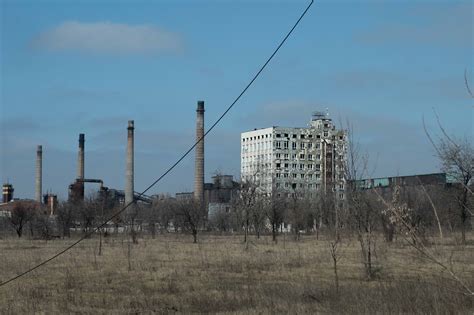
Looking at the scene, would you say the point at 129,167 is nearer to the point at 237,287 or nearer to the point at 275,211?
the point at 275,211

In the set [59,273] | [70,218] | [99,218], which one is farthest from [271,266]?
[70,218]

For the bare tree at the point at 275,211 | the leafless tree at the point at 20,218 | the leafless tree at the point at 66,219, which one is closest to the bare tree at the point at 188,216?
the bare tree at the point at 275,211

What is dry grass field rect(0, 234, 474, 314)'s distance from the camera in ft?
41.0

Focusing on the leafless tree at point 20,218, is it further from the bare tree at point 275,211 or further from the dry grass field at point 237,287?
the dry grass field at point 237,287

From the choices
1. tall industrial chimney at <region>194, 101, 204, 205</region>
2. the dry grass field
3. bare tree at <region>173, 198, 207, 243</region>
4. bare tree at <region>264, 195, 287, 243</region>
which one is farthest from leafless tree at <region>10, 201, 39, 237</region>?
the dry grass field

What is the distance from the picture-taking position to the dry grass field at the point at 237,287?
12.5 m

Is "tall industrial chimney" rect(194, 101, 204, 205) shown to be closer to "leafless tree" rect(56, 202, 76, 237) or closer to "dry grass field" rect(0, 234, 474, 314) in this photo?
"leafless tree" rect(56, 202, 76, 237)

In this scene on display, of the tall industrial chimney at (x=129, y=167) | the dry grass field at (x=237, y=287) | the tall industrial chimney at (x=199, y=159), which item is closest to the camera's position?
the dry grass field at (x=237, y=287)

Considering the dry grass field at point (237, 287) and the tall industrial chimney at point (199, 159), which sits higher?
the tall industrial chimney at point (199, 159)

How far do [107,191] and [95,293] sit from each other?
278 ft

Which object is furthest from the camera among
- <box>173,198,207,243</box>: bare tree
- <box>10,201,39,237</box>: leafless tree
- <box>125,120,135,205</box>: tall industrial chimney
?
<box>125,120,135,205</box>: tall industrial chimney

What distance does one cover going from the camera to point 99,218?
60.5 m

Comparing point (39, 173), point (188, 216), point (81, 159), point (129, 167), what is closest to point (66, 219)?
point (188, 216)

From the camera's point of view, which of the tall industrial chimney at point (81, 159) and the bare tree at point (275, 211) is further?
the tall industrial chimney at point (81, 159)
